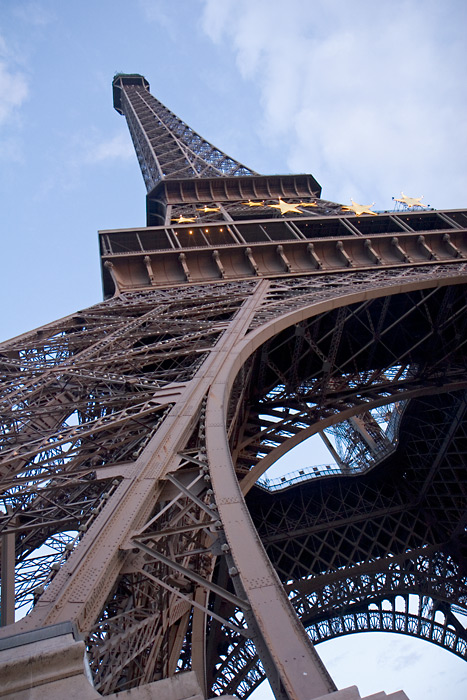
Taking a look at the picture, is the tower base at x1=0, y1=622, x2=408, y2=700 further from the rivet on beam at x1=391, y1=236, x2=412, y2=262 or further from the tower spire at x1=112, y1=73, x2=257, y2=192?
the tower spire at x1=112, y1=73, x2=257, y2=192

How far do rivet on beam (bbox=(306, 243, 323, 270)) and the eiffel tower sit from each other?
1.20 ft

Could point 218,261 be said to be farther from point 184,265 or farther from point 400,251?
point 400,251

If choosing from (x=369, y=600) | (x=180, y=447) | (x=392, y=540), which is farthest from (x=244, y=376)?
(x=369, y=600)

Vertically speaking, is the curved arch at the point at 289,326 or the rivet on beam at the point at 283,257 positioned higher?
the rivet on beam at the point at 283,257

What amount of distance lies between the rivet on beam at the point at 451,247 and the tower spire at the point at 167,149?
2013 centimetres

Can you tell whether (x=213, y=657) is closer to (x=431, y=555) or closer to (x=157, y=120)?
(x=431, y=555)

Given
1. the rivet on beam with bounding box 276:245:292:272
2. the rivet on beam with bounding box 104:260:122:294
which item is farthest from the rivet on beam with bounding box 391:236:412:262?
Answer: the rivet on beam with bounding box 104:260:122:294

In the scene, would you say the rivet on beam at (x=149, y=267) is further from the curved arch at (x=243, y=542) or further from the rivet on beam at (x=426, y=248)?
the rivet on beam at (x=426, y=248)

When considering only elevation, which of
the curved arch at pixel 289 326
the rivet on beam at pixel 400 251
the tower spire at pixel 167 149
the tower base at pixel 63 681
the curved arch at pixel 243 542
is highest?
the tower spire at pixel 167 149

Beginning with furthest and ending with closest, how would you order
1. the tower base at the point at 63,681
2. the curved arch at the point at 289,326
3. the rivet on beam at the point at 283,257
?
1. the rivet on beam at the point at 283,257
2. the curved arch at the point at 289,326
3. the tower base at the point at 63,681

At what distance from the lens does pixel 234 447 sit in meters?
14.6

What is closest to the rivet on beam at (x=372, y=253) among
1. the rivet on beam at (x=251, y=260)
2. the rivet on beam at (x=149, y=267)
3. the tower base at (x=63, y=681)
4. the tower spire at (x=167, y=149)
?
the rivet on beam at (x=251, y=260)

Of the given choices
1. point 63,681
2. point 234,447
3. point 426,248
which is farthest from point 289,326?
point 63,681

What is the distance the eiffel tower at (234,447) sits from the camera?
4.31 meters
